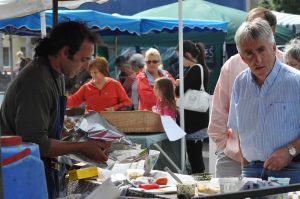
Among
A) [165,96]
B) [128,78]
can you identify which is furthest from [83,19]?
[165,96]

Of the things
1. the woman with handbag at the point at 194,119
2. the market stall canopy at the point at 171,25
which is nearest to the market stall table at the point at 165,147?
the woman with handbag at the point at 194,119

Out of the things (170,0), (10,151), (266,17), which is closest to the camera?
(10,151)

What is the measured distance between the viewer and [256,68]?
3.58 metres

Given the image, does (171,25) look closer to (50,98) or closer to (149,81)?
(149,81)

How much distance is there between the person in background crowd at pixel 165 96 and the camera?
7918 millimetres

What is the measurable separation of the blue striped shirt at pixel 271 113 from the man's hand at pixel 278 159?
36 mm

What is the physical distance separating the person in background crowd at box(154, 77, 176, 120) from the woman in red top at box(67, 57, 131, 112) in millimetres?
400

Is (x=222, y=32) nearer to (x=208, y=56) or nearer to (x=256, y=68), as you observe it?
(x=208, y=56)

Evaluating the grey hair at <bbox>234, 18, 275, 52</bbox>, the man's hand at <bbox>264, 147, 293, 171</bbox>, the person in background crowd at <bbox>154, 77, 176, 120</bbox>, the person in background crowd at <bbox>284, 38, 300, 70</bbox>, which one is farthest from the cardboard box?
the person in background crowd at <bbox>154, 77, 176, 120</bbox>

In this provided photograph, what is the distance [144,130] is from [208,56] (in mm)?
9491

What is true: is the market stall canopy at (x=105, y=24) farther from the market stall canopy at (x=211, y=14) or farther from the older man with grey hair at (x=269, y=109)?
the older man with grey hair at (x=269, y=109)

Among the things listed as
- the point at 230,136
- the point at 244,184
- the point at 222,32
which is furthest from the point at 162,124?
the point at 222,32

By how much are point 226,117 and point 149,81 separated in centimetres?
442

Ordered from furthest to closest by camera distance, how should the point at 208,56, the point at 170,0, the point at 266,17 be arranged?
the point at 170,0 < the point at 208,56 < the point at 266,17
